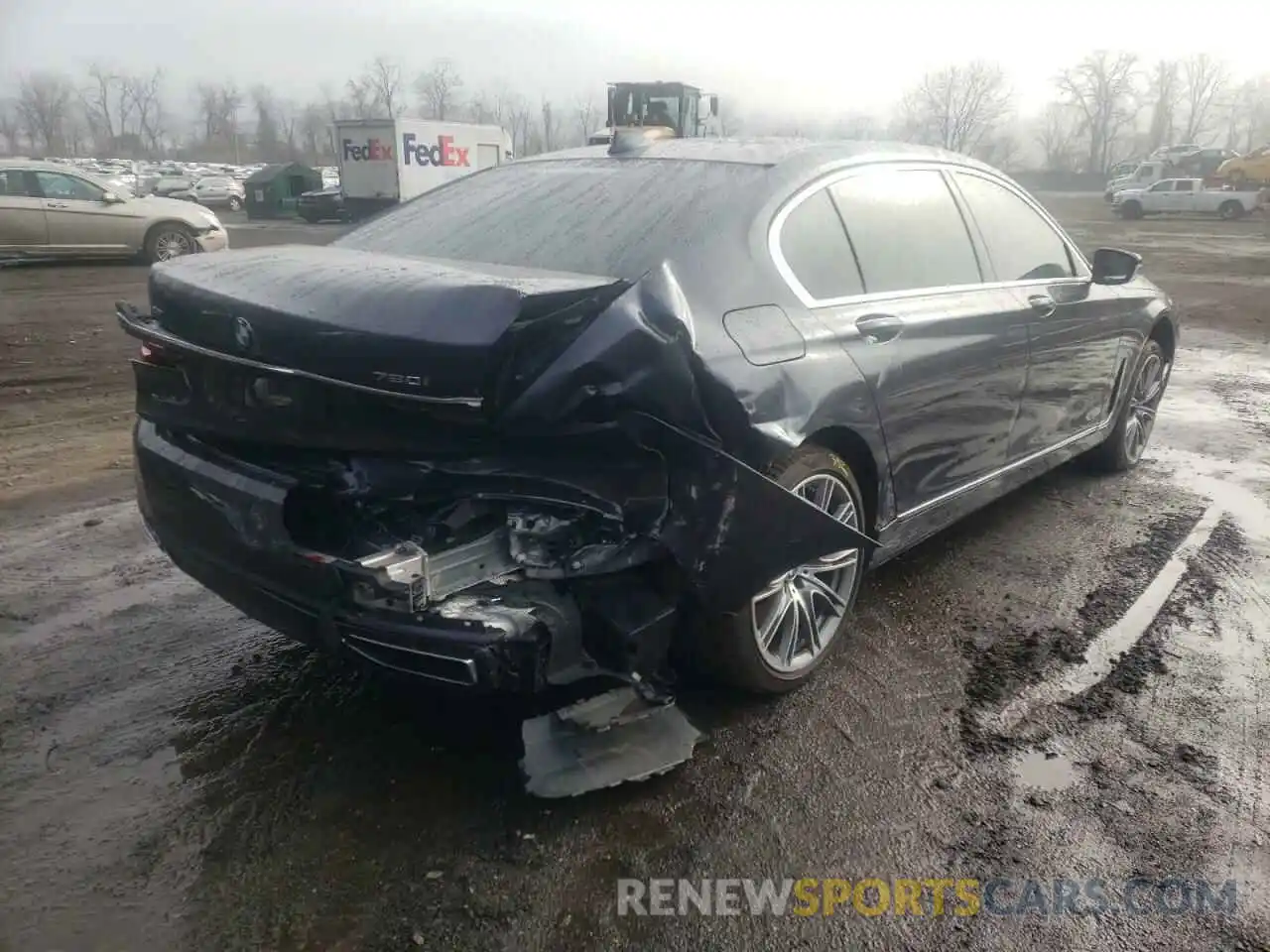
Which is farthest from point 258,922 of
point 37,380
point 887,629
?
point 37,380

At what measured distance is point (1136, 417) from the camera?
5723 millimetres

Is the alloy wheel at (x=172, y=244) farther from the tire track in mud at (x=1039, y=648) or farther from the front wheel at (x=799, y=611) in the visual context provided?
the tire track in mud at (x=1039, y=648)

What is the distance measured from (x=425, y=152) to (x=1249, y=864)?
28.0 meters

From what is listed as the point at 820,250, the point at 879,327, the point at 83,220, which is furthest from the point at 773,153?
the point at 83,220

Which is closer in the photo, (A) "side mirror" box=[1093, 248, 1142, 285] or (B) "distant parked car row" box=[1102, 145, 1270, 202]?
(A) "side mirror" box=[1093, 248, 1142, 285]

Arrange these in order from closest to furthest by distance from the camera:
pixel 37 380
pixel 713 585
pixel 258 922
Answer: pixel 258 922, pixel 713 585, pixel 37 380

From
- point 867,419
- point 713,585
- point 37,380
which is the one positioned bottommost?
point 37,380

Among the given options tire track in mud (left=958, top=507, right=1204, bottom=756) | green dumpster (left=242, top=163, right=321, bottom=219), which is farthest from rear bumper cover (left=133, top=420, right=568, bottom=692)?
green dumpster (left=242, top=163, right=321, bottom=219)

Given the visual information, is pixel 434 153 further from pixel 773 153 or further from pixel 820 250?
pixel 820 250

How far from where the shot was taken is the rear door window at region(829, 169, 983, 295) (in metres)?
3.48

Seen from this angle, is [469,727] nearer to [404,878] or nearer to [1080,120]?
[404,878]

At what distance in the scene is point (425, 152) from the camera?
2752 centimetres

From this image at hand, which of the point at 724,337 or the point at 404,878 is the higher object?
the point at 724,337

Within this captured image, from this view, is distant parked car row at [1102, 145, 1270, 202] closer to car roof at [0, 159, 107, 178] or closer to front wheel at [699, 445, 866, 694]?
car roof at [0, 159, 107, 178]
